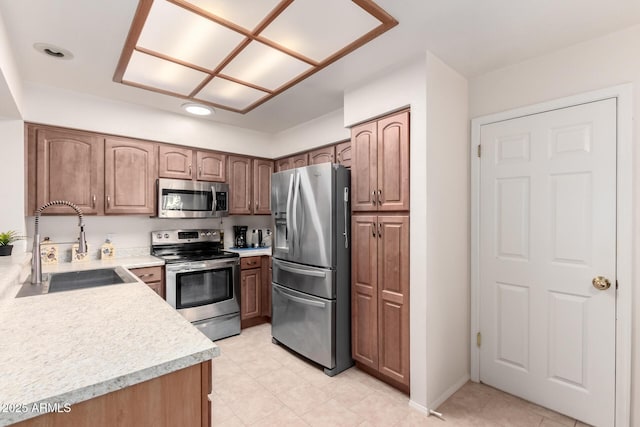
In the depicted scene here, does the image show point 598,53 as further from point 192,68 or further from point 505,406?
point 192,68

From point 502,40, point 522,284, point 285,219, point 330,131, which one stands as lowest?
point 522,284

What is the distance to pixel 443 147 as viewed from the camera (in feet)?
7.26

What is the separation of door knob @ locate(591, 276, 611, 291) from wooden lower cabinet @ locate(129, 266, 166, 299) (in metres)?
3.43

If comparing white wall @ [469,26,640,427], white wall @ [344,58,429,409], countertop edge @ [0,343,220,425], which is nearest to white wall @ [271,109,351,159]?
white wall @ [344,58,429,409]

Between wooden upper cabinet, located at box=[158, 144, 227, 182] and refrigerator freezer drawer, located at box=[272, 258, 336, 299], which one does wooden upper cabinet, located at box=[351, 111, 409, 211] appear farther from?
wooden upper cabinet, located at box=[158, 144, 227, 182]

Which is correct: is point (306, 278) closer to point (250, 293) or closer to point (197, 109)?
point (250, 293)

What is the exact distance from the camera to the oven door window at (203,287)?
119 inches

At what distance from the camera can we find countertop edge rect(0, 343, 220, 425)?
0.69 metres

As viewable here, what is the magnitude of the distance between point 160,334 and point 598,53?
2.84m

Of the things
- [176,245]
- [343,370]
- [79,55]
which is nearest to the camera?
[79,55]

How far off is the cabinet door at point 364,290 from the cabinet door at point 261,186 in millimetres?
1741

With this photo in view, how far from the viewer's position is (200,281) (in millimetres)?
3156

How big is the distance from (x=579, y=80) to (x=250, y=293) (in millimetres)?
3471

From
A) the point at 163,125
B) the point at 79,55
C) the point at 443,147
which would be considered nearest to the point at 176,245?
the point at 163,125
